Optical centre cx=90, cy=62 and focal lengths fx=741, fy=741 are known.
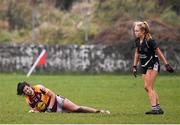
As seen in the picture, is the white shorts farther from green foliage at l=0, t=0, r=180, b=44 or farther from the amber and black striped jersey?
green foliage at l=0, t=0, r=180, b=44

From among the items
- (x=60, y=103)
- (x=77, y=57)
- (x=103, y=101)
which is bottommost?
(x=103, y=101)

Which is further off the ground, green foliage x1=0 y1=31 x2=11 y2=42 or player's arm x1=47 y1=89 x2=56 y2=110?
green foliage x1=0 y1=31 x2=11 y2=42

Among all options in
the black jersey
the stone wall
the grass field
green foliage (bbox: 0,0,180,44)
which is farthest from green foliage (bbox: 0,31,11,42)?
the black jersey

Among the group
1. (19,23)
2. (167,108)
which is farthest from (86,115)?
(19,23)

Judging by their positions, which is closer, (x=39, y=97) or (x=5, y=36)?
(x=39, y=97)

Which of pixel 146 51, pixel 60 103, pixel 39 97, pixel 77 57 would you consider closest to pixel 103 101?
pixel 60 103

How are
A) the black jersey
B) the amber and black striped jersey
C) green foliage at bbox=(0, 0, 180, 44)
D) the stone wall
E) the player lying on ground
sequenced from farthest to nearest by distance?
green foliage at bbox=(0, 0, 180, 44), the stone wall, the amber and black striped jersey, the player lying on ground, the black jersey

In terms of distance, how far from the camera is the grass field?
51.6 feet

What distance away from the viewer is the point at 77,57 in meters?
40.7

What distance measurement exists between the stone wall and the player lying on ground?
73.9 feet

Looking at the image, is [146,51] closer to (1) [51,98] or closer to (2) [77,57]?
(1) [51,98]

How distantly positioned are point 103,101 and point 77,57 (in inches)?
719

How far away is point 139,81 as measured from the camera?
109 ft

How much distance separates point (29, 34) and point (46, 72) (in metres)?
19.2
